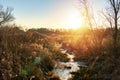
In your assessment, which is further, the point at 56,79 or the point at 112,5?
the point at 112,5

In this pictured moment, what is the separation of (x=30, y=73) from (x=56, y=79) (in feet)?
7.96

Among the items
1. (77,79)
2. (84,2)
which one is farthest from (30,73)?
(84,2)

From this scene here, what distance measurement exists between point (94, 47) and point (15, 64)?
17204 millimetres

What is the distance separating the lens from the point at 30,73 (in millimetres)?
14492

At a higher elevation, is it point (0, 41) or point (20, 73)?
point (0, 41)

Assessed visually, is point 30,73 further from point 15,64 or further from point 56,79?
point 56,79

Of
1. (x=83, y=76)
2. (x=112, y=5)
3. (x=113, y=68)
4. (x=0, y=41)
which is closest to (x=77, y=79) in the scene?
(x=83, y=76)

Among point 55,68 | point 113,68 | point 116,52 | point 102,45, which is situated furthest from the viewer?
point 102,45

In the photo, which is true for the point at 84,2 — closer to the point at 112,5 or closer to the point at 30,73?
the point at 112,5

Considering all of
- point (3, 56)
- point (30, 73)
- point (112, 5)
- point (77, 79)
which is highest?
point (112, 5)

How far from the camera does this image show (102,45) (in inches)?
1113

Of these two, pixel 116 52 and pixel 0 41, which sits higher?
pixel 0 41

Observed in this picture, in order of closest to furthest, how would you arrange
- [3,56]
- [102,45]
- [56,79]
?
[3,56]
[56,79]
[102,45]

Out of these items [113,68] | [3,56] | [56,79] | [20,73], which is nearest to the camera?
[20,73]
